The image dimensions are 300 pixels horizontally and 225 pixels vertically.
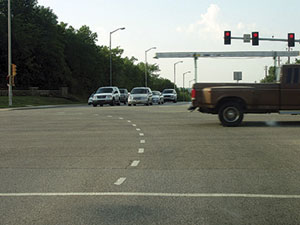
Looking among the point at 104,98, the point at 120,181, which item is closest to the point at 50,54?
the point at 104,98

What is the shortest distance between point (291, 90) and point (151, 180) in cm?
1103

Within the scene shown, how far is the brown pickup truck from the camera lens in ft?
56.2

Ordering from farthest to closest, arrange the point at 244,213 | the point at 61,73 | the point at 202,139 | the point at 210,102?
1. the point at 61,73
2. the point at 210,102
3. the point at 202,139
4. the point at 244,213

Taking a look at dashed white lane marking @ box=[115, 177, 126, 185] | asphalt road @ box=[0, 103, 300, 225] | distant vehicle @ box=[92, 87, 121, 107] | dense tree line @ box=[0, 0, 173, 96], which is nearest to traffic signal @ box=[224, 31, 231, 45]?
distant vehicle @ box=[92, 87, 121, 107]

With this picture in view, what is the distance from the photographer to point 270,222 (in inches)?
204

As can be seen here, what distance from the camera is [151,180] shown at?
7625 mm

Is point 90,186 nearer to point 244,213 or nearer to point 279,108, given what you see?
point 244,213

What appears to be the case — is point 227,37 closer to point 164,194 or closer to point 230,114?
point 230,114

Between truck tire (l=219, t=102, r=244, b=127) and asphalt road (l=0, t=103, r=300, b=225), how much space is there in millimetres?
3072

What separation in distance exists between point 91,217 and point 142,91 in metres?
37.8

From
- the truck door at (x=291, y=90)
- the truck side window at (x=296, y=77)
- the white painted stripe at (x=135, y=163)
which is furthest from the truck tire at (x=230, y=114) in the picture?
the white painted stripe at (x=135, y=163)

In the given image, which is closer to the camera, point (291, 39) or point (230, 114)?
point (230, 114)

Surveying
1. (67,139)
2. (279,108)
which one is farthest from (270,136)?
(67,139)

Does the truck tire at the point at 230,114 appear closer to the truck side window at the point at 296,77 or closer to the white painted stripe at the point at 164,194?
the truck side window at the point at 296,77
